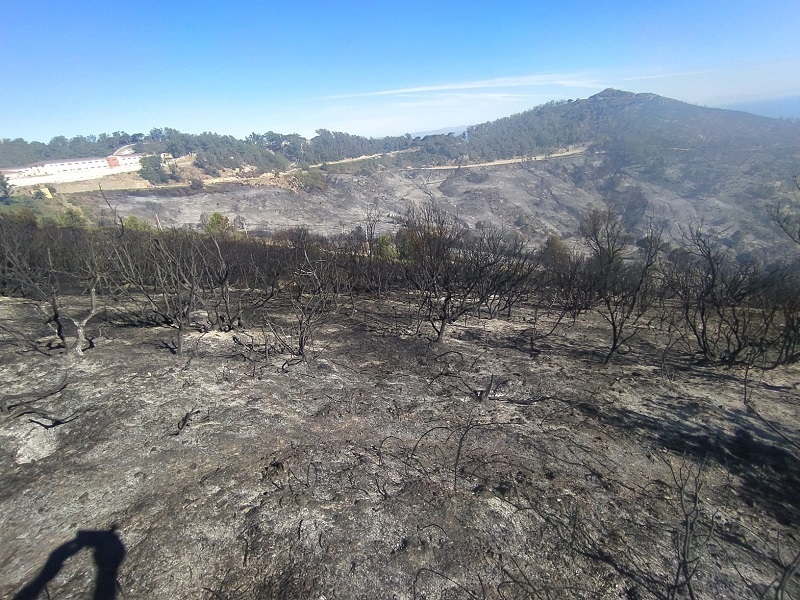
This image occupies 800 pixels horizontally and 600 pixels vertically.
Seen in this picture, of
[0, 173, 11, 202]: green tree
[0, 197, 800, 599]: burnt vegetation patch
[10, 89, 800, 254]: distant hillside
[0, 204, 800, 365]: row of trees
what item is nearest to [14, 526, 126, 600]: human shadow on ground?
[0, 197, 800, 599]: burnt vegetation patch

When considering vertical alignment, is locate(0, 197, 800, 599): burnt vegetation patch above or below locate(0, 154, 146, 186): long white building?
below

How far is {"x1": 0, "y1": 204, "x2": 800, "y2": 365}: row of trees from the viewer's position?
8578 millimetres

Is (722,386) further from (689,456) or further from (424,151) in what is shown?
(424,151)

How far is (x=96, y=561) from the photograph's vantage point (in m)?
3.62

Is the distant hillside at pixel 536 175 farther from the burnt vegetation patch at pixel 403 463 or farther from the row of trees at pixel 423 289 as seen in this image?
the burnt vegetation patch at pixel 403 463

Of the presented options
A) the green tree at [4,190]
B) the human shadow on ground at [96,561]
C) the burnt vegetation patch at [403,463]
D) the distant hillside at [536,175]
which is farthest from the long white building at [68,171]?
the human shadow on ground at [96,561]

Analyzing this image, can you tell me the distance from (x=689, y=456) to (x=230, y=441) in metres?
6.31

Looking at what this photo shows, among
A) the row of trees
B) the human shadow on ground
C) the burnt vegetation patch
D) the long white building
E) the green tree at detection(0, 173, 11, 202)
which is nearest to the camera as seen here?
the human shadow on ground

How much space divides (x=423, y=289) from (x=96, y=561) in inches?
348

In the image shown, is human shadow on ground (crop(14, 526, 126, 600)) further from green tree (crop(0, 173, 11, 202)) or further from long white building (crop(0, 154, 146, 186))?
long white building (crop(0, 154, 146, 186))

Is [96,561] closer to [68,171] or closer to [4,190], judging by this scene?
[4,190]

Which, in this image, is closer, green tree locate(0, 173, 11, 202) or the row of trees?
the row of trees

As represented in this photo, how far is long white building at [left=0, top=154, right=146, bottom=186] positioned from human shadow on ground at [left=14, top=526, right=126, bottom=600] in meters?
83.2

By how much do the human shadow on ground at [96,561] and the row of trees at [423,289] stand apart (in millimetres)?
4263
